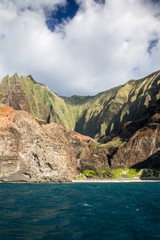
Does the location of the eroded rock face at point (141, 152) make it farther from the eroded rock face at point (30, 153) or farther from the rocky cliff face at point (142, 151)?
the eroded rock face at point (30, 153)

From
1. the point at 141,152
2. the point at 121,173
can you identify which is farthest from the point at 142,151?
the point at 121,173

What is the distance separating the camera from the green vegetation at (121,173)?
335 ft

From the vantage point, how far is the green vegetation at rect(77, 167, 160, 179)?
335 feet

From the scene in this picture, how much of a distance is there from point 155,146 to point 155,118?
23.6m

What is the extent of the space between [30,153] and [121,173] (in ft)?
198

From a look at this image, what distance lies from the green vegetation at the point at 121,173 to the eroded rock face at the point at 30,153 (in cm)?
846

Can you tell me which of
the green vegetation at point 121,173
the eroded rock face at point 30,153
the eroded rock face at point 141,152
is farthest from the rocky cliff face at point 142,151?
the eroded rock face at point 30,153

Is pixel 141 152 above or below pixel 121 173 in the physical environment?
above

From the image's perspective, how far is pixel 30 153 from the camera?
7925 cm

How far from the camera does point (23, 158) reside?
3007 inches

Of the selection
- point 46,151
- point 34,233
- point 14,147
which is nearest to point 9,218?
point 34,233

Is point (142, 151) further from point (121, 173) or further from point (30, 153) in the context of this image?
point (30, 153)

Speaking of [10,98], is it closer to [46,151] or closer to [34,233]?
[46,151]

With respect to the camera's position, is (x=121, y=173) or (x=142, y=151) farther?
(x=142, y=151)
